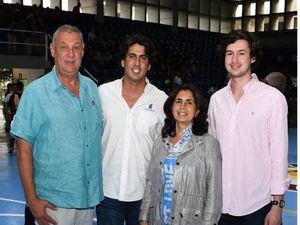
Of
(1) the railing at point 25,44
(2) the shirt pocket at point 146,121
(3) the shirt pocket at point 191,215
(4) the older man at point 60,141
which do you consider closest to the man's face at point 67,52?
(4) the older man at point 60,141

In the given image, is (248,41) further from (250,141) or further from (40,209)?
(40,209)

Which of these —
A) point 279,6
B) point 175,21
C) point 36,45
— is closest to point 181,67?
point 36,45

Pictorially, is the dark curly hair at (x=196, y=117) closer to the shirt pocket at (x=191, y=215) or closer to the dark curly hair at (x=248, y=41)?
the dark curly hair at (x=248, y=41)

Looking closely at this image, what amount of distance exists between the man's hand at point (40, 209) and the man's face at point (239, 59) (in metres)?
1.35

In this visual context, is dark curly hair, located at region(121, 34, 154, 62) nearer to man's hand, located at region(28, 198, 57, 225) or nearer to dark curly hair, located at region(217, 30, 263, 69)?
dark curly hair, located at region(217, 30, 263, 69)

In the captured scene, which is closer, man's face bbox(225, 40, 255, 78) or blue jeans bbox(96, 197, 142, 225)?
man's face bbox(225, 40, 255, 78)

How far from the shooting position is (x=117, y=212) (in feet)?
9.56

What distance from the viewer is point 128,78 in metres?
2.96

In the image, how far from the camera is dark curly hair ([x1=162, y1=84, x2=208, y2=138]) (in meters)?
2.63

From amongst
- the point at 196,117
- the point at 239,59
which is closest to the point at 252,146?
the point at 196,117

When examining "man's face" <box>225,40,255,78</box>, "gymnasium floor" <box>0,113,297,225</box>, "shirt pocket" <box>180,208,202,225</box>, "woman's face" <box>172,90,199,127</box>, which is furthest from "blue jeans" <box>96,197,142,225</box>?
"gymnasium floor" <box>0,113,297,225</box>

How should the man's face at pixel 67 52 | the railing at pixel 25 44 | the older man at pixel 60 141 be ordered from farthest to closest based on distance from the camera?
the railing at pixel 25 44 → the man's face at pixel 67 52 → the older man at pixel 60 141

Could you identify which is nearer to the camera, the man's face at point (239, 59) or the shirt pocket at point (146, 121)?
the man's face at point (239, 59)

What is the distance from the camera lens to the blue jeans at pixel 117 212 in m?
2.90
